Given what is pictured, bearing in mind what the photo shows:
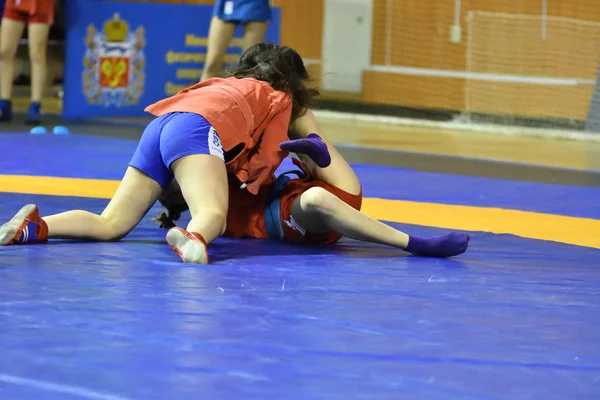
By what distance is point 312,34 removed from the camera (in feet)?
41.8

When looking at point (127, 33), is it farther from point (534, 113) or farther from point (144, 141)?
point (144, 141)

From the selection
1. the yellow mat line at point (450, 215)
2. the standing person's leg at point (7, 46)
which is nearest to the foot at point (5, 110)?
the standing person's leg at point (7, 46)

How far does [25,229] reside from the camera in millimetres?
3490

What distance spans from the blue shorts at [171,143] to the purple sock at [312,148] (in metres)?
0.23

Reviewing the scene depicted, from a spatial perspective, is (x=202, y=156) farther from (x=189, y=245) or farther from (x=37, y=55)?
(x=37, y=55)

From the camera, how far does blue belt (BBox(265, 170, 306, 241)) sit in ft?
12.6

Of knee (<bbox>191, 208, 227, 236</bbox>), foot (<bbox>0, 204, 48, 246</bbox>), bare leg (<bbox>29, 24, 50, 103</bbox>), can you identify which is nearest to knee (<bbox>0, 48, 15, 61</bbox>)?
bare leg (<bbox>29, 24, 50, 103</bbox>)

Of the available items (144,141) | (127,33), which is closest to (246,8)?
(127,33)

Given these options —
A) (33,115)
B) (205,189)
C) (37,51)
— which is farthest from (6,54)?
(205,189)

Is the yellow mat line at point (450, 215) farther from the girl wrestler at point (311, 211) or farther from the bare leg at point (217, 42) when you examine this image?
the bare leg at point (217, 42)

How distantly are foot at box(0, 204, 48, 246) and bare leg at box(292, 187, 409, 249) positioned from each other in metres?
0.85

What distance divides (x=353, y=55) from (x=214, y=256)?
31.1ft

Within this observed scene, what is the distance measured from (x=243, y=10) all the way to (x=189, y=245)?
4.80 m

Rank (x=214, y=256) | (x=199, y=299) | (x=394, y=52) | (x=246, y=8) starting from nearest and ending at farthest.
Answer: (x=199, y=299) → (x=214, y=256) → (x=246, y=8) → (x=394, y=52)
